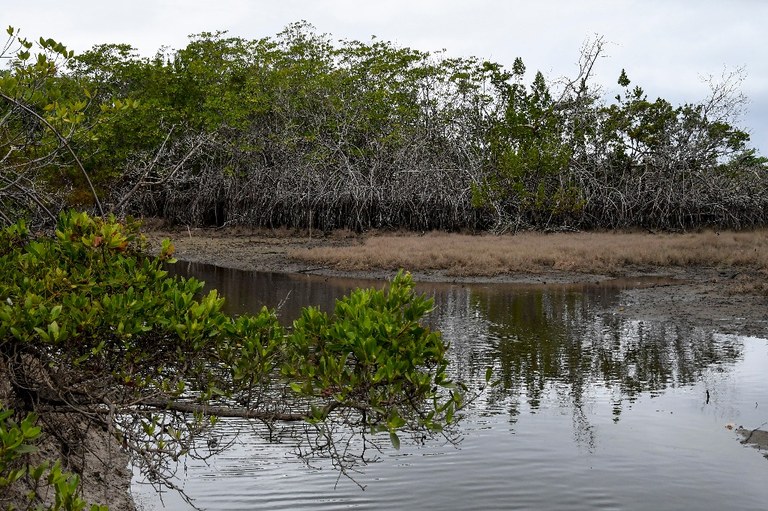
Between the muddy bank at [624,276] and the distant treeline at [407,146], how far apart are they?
9.06 feet

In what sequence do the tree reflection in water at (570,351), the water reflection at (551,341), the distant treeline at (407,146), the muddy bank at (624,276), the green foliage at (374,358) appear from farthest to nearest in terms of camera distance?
the distant treeline at (407,146) < the muddy bank at (624,276) < the water reflection at (551,341) < the tree reflection in water at (570,351) < the green foliage at (374,358)

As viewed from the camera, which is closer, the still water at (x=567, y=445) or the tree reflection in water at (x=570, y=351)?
the still water at (x=567, y=445)

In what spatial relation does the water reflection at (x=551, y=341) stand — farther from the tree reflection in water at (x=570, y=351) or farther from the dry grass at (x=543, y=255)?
the dry grass at (x=543, y=255)

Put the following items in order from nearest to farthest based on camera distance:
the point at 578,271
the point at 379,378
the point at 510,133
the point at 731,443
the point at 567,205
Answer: the point at 379,378 < the point at 731,443 < the point at 578,271 < the point at 567,205 < the point at 510,133

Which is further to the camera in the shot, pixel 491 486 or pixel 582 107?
pixel 582 107

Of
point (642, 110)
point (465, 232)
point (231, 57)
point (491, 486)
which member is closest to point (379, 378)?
point (491, 486)

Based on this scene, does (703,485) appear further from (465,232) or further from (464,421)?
(465,232)

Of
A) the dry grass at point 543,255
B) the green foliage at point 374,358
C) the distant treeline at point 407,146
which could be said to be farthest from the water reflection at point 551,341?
the distant treeline at point 407,146

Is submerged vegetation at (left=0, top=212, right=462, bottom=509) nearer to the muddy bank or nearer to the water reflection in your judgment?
the water reflection

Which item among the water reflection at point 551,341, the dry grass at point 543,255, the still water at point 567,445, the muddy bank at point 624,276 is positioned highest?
the dry grass at point 543,255

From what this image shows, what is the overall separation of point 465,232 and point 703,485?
27.8m

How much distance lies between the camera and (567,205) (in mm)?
33969

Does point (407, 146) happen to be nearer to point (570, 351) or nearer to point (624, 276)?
point (624, 276)

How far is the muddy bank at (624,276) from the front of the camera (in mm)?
16031
